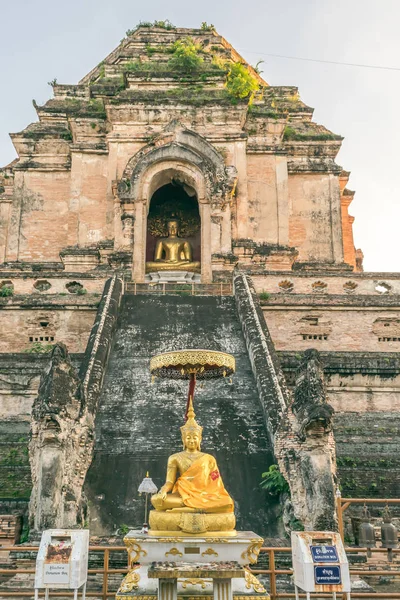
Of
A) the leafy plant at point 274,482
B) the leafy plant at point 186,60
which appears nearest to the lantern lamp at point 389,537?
the leafy plant at point 274,482

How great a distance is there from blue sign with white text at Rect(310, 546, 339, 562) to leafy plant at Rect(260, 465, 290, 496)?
358cm

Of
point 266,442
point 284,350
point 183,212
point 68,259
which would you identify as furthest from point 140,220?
point 266,442

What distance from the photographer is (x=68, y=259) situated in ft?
71.1

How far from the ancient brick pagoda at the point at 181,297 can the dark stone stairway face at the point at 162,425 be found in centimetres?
4

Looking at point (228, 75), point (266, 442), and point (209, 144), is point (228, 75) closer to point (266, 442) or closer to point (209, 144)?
point (209, 144)

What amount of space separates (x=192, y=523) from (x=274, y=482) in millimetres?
3638

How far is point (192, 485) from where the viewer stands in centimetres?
804

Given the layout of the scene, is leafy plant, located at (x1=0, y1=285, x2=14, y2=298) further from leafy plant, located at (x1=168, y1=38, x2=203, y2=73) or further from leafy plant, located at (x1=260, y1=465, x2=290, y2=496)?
leafy plant, located at (x1=168, y1=38, x2=203, y2=73)

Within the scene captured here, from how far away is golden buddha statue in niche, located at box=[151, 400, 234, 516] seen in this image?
25.5 ft

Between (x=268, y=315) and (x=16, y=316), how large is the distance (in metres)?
6.21

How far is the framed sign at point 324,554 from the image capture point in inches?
273

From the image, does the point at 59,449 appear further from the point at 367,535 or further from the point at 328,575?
the point at 328,575

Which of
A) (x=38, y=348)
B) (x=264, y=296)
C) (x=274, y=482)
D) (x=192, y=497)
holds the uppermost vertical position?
(x=264, y=296)

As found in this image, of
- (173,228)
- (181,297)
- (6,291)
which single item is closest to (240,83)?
(173,228)
